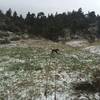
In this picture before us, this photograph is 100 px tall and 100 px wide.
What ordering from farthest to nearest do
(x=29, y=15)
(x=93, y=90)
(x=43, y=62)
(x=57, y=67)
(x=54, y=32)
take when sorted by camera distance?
(x=29, y=15) → (x=54, y=32) → (x=43, y=62) → (x=57, y=67) → (x=93, y=90)

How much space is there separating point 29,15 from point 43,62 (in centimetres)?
7661

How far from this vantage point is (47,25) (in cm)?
9481

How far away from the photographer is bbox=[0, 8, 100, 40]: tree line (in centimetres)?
8988

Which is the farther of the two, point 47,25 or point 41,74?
point 47,25

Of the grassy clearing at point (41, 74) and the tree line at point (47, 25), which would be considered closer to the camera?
the grassy clearing at point (41, 74)

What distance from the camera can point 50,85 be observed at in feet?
73.1

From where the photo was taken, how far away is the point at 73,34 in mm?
96000

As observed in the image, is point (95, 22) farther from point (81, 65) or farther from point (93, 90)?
point (93, 90)

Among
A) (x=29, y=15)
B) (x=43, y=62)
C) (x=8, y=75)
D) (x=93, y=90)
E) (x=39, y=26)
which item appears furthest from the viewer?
(x=29, y=15)

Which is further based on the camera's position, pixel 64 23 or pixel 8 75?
pixel 64 23

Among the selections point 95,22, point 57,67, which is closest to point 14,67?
point 57,67

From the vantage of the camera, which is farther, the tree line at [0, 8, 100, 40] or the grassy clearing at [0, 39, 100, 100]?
the tree line at [0, 8, 100, 40]

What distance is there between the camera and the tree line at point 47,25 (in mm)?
89875

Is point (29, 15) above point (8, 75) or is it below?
above
